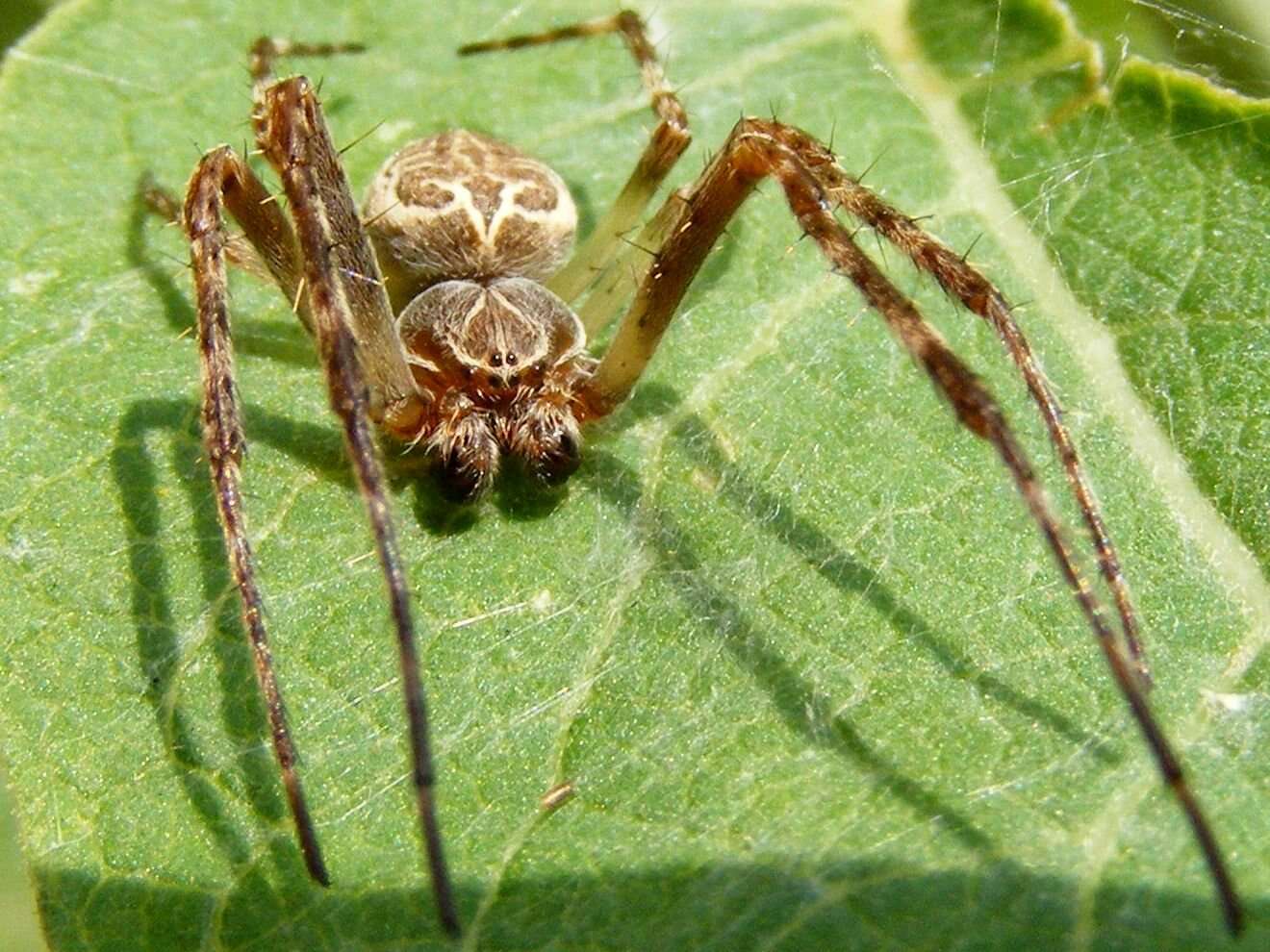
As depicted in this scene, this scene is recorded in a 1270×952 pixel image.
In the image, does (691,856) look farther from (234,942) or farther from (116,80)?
(116,80)

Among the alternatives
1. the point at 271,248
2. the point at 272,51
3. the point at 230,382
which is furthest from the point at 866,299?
the point at 272,51

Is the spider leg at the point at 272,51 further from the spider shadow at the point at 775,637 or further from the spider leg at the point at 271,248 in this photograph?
the spider shadow at the point at 775,637

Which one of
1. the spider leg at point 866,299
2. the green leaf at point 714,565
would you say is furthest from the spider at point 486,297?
the green leaf at point 714,565

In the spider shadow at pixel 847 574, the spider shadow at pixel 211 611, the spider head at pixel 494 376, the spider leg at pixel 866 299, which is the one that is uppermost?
the spider leg at pixel 866 299

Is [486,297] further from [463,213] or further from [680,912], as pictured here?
[680,912]

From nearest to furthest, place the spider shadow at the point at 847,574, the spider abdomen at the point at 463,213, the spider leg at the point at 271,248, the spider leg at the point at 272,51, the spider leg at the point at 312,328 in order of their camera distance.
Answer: the spider leg at the point at 312,328
the spider shadow at the point at 847,574
the spider leg at the point at 271,248
the spider abdomen at the point at 463,213
the spider leg at the point at 272,51

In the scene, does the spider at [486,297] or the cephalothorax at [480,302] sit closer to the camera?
the spider at [486,297]
